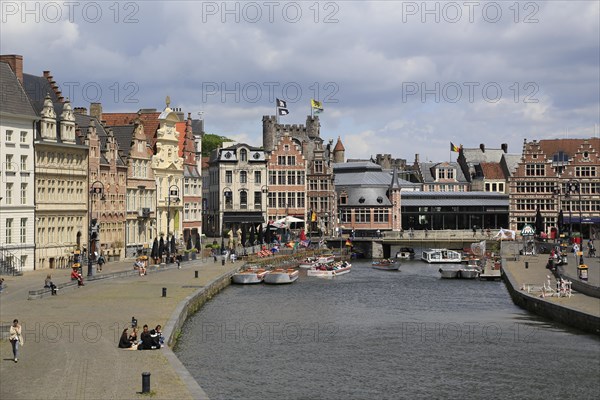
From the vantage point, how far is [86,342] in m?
38.2

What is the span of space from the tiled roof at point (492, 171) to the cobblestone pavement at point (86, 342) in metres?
105

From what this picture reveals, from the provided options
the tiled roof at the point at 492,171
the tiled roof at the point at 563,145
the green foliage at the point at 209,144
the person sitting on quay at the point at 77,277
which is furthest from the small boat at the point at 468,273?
the green foliage at the point at 209,144

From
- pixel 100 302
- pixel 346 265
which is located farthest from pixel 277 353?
pixel 346 265

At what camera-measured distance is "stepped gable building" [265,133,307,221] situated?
131 m

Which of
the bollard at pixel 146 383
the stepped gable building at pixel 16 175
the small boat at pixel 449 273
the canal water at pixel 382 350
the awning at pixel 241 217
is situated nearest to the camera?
the bollard at pixel 146 383

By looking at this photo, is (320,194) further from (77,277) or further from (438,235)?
(77,277)

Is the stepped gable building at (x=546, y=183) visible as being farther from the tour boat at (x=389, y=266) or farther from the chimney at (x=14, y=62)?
the chimney at (x=14, y=62)

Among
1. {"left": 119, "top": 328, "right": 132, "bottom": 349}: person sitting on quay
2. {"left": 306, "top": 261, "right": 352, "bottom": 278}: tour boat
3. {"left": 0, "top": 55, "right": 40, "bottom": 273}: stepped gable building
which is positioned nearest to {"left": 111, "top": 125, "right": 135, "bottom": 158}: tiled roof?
{"left": 0, "top": 55, "right": 40, "bottom": 273}: stepped gable building

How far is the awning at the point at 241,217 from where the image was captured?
129 m

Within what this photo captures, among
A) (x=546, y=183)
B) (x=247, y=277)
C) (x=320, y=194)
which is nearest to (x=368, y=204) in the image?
(x=320, y=194)

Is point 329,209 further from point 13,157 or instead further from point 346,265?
point 13,157

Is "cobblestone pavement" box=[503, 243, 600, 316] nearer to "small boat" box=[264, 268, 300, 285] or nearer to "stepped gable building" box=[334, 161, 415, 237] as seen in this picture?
"small boat" box=[264, 268, 300, 285]

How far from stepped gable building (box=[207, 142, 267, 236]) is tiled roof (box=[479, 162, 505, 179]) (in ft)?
162

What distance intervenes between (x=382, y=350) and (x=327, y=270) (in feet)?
157
